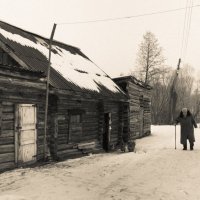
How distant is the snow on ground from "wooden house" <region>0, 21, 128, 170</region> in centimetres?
107

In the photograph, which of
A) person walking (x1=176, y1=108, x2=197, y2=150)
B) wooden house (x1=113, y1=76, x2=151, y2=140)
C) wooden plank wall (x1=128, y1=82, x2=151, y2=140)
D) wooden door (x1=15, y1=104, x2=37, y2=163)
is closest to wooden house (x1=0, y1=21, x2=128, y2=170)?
wooden door (x1=15, y1=104, x2=37, y2=163)

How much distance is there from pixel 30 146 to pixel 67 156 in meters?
2.37

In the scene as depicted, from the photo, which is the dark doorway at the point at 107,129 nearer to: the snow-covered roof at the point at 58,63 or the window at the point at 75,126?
the snow-covered roof at the point at 58,63

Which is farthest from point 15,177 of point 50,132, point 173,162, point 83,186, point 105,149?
point 105,149

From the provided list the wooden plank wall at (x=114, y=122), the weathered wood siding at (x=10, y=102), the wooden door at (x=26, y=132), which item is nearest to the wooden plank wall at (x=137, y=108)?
the wooden plank wall at (x=114, y=122)

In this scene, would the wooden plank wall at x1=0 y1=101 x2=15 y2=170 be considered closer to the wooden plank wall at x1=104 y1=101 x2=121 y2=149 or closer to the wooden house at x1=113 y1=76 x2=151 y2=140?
the wooden plank wall at x1=104 y1=101 x2=121 y2=149

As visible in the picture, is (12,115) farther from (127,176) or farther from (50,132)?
(127,176)

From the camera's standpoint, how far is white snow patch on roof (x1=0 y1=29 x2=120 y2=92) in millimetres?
14469

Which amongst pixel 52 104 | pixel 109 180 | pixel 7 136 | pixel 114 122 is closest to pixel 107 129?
pixel 114 122

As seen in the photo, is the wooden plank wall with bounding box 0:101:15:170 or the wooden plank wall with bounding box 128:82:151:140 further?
the wooden plank wall with bounding box 128:82:151:140

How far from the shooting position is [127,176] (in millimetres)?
9742

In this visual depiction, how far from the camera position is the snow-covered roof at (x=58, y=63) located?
1306 cm

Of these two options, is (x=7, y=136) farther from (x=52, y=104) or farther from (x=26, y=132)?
(x=52, y=104)

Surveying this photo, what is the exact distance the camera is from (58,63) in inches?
601
